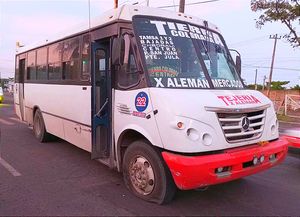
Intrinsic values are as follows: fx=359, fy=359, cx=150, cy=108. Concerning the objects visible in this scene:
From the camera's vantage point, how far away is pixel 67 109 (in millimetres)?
7566

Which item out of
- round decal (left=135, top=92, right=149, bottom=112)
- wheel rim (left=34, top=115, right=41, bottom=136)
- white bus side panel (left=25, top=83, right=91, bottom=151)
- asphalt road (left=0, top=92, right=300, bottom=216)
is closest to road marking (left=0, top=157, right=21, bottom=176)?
asphalt road (left=0, top=92, right=300, bottom=216)

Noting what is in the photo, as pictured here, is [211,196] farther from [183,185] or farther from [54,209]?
[54,209]

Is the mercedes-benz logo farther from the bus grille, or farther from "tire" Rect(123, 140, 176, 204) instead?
"tire" Rect(123, 140, 176, 204)

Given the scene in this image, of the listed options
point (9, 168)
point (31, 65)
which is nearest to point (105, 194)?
point (9, 168)

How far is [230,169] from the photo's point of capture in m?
4.70

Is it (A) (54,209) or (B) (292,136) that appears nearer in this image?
(A) (54,209)

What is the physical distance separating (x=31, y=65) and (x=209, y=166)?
7.45 m

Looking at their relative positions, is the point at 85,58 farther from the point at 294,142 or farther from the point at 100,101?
the point at 294,142

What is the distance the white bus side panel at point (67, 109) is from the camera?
22.1ft

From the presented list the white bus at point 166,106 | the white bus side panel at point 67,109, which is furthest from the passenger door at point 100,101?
the white bus side panel at point 67,109

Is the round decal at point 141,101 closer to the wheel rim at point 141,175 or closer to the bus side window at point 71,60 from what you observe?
the wheel rim at point 141,175

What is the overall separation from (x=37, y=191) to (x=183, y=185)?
2423 mm

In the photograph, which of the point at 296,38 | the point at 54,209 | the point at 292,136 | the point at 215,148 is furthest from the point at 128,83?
the point at 296,38

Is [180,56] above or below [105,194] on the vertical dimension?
above
